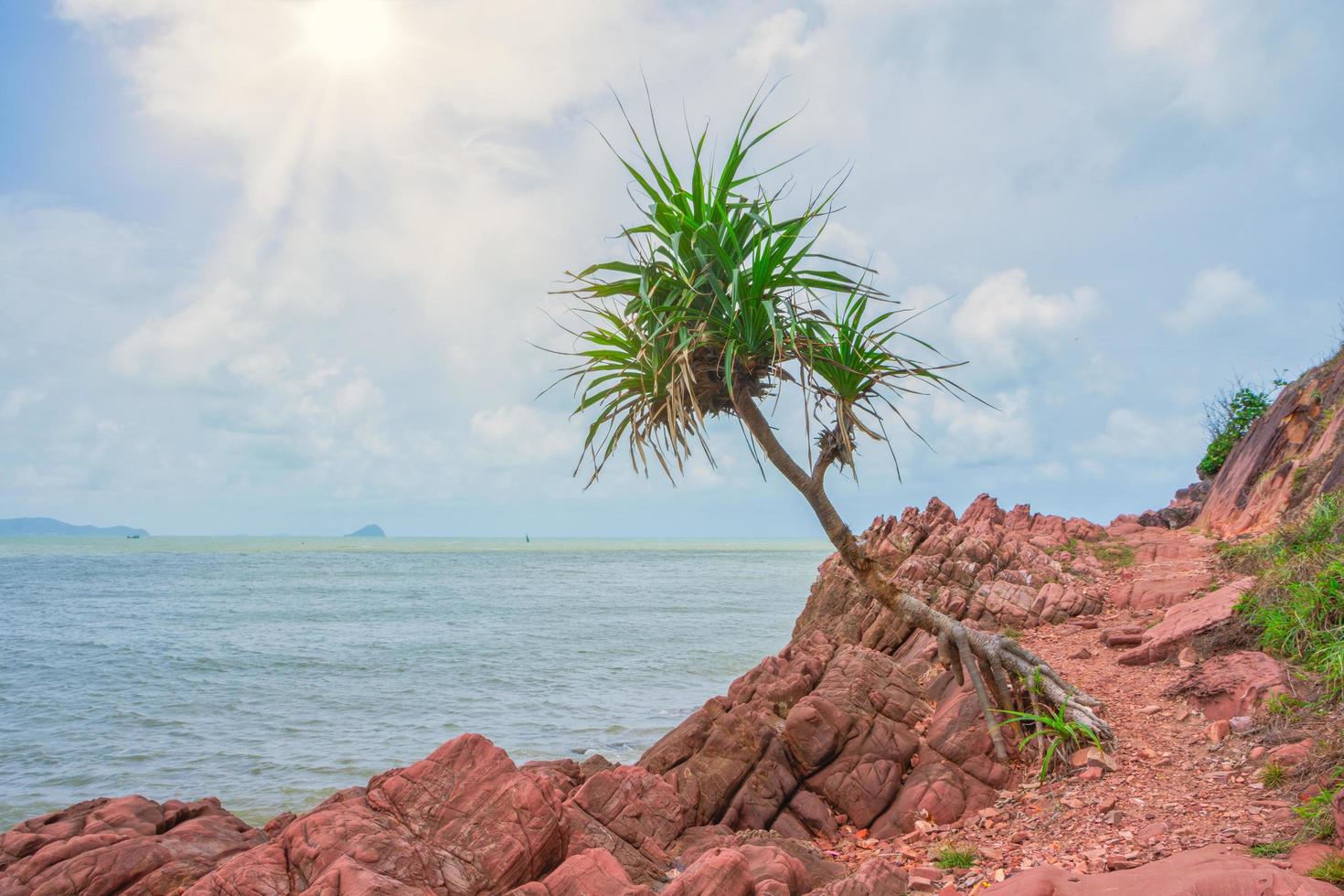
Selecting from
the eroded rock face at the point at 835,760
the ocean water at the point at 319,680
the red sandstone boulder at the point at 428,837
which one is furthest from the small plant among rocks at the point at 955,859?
the ocean water at the point at 319,680

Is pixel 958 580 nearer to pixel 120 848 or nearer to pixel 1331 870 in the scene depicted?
pixel 1331 870

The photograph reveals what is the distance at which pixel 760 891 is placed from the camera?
5031 mm

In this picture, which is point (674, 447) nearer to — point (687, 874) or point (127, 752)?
point (687, 874)

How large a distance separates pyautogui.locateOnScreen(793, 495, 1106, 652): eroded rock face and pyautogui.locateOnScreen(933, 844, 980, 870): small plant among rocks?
658 cm

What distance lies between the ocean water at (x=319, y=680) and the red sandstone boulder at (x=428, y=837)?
21.3ft

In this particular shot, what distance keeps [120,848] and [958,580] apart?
39.7ft

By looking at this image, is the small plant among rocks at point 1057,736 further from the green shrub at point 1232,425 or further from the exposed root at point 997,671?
the green shrub at point 1232,425

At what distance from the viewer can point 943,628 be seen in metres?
8.97

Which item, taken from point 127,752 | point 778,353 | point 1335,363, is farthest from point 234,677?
point 1335,363

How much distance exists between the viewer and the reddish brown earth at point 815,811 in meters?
5.28

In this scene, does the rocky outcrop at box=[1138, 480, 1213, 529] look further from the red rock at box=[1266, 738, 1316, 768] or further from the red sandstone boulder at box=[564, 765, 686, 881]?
the red sandstone boulder at box=[564, 765, 686, 881]

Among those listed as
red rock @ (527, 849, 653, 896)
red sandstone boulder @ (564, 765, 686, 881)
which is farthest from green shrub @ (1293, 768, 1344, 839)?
red sandstone boulder @ (564, 765, 686, 881)

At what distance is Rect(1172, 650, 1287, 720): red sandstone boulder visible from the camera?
291 inches

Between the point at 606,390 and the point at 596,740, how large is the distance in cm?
807
